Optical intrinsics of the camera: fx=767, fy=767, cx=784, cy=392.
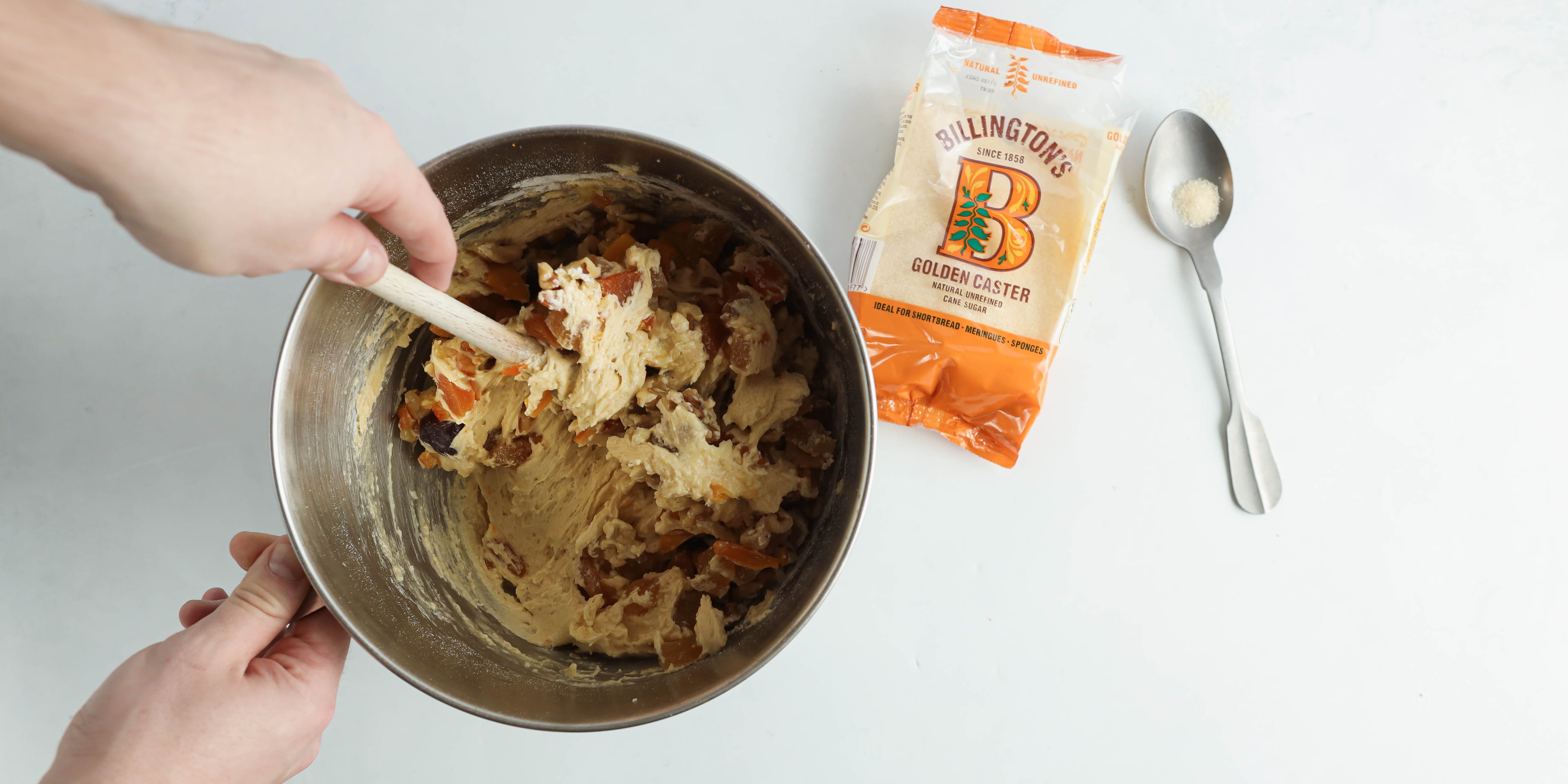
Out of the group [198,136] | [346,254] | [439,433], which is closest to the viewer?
[198,136]

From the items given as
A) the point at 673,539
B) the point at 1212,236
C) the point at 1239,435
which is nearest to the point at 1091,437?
the point at 1239,435

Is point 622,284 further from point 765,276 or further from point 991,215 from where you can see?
point 991,215

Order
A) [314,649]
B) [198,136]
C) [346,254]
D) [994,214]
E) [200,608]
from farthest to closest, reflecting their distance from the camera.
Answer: [994,214]
[200,608]
[314,649]
[346,254]
[198,136]

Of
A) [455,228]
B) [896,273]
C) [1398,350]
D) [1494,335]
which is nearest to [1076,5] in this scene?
[896,273]

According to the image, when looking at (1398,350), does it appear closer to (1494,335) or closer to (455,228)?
(1494,335)

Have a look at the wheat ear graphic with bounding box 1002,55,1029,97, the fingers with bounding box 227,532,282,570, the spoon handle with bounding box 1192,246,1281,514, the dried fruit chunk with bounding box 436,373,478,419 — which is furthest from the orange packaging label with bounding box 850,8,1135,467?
the fingers with bounding box 227,532,282,570

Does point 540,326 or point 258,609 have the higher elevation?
point 540,326

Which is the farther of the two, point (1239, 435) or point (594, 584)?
point (1239, 435)

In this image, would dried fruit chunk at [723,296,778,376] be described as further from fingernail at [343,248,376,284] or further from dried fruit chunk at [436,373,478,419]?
fingernail at [343,248,376,284]

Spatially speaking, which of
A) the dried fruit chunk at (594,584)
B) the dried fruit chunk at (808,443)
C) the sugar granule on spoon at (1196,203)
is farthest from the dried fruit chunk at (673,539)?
the sugar granule on spoon at (1196,203)
